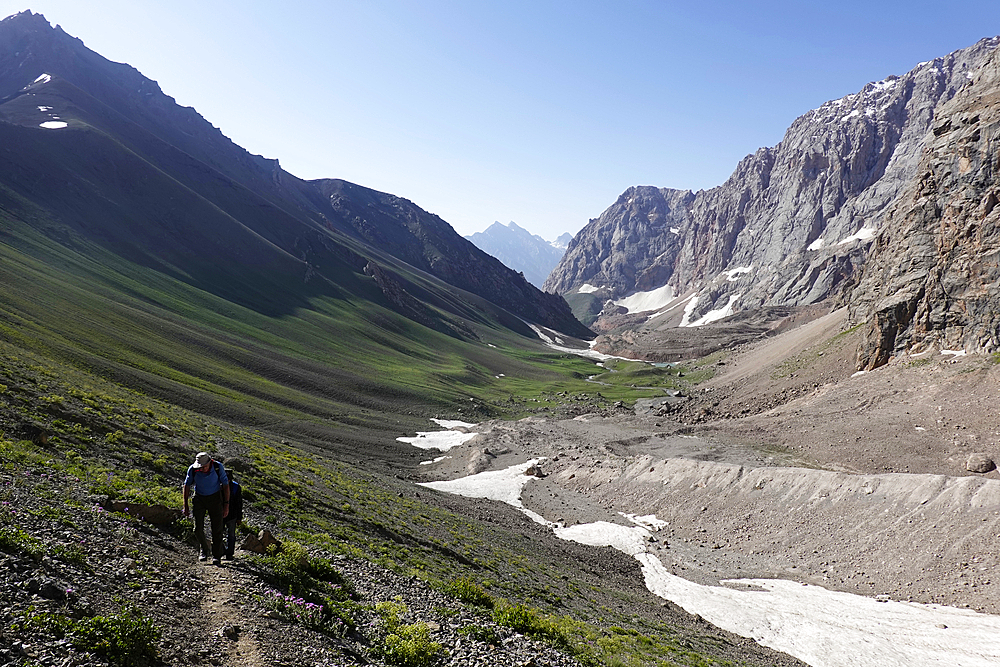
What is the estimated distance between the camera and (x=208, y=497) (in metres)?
14.5

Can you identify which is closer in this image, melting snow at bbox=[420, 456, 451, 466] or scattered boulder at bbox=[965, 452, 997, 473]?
scattered boulder at bbox=[965, 452, 997, 473]

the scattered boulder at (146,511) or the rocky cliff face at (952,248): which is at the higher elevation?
the rocky cliff face at (952,248)

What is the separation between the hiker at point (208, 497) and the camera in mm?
14414

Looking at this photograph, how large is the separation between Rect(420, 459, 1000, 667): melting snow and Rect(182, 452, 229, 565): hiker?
2827cm

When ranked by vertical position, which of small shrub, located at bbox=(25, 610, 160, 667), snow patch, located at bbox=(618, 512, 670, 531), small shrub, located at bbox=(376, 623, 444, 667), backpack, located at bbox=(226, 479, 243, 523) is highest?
backpack, located at bbox=(226, 479, 243, 523)

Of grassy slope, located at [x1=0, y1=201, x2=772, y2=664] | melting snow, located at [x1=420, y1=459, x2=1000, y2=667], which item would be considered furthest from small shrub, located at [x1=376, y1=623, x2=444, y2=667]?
melting snow, located at [x1=420, y1=459, x2=1000, y2=667]

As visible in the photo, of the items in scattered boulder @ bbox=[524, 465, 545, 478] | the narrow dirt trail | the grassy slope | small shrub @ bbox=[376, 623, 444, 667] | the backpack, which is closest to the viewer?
the narrow dirt trail

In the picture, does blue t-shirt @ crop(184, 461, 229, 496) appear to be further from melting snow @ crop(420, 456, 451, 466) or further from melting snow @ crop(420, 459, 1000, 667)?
melting snow @ crop(420, 456, 451, 466)

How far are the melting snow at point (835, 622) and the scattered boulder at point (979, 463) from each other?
84.6 ft

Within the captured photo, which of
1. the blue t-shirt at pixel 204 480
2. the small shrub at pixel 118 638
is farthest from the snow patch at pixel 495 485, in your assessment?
the small shrub at pixel 118 638

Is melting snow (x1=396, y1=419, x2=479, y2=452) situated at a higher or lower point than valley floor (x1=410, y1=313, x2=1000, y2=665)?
lower

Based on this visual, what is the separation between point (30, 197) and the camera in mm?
133375

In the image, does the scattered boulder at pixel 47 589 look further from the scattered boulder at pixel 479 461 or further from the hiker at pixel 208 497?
the scattered boulder at pixel 479 461

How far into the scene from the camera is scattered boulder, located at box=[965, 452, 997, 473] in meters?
45.5
